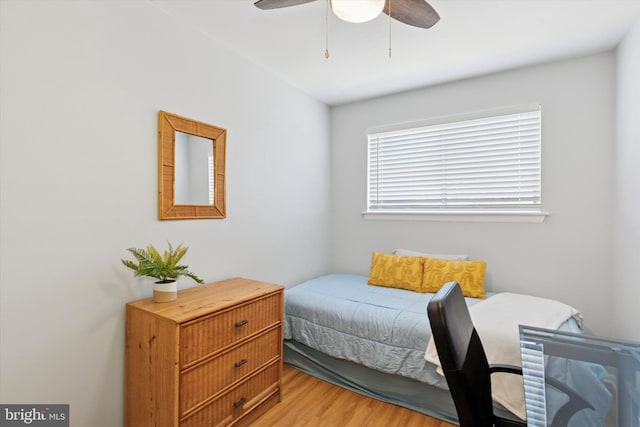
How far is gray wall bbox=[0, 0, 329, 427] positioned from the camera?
135 cm

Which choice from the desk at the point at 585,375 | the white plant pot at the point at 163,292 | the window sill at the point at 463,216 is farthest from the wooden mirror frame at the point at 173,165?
the desk at the point at 585,375

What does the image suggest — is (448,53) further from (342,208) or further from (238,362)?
(238,362)

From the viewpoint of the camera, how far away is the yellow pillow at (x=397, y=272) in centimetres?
279

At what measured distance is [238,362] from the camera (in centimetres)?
183

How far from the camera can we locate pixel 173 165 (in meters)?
1.96

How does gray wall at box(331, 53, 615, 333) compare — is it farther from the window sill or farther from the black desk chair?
the black desk chair

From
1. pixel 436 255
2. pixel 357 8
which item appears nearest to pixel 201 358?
pixel 357 8

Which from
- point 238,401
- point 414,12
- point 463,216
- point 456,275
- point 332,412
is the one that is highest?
point 414,12

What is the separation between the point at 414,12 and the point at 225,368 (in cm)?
211

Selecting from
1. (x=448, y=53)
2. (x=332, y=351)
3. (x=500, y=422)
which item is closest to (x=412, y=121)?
(x=448, y=53)

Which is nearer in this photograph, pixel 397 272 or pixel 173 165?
pixel 173 165

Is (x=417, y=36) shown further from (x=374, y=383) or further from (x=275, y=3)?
(x=374, y=383)

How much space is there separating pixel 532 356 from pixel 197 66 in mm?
2482

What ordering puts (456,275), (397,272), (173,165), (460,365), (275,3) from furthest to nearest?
1. (397,272)
2. (456,275)
3. (173,165)
4. (275,3)
5. (460,365)
